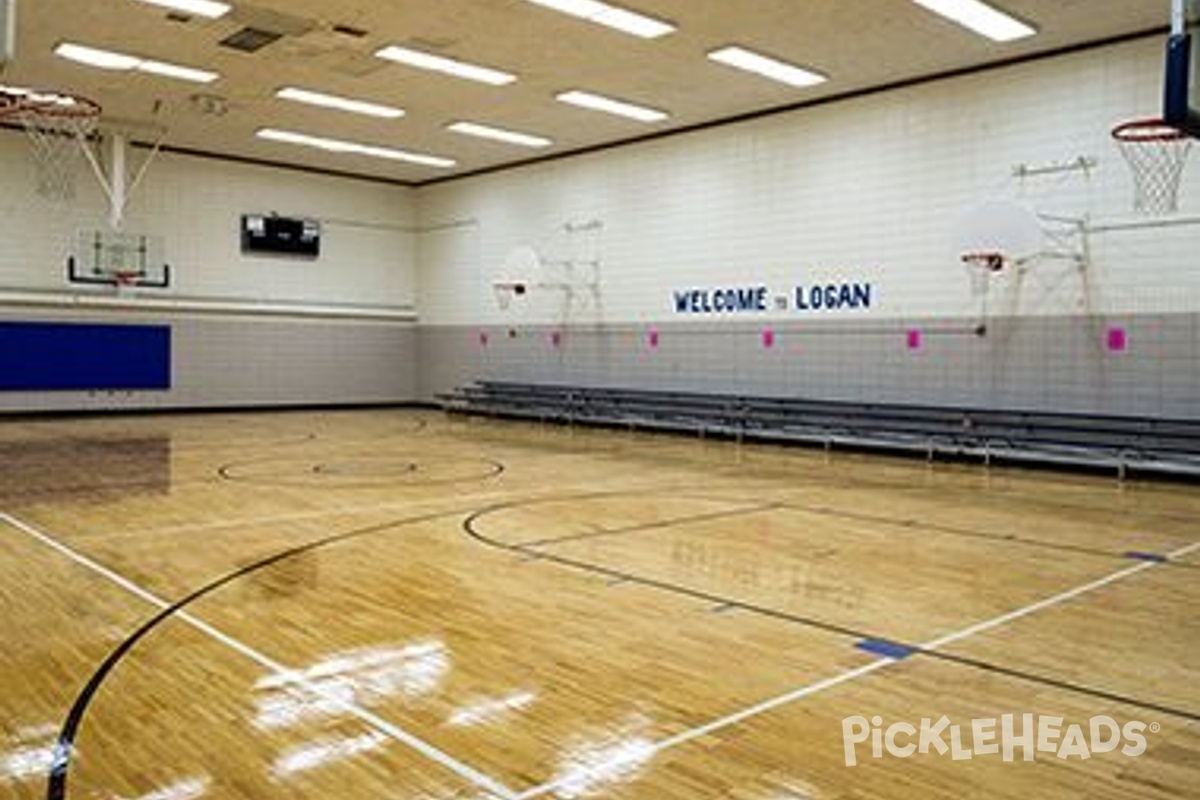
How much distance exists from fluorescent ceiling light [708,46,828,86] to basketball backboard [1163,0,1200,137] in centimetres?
710

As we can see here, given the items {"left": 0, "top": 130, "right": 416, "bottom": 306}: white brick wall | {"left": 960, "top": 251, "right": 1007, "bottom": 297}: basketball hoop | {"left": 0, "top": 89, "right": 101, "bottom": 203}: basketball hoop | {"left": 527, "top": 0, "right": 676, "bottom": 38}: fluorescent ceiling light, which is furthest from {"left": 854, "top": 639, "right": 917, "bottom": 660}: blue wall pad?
{"left": 0, "top": 130, "right": 416, "bottom": 306}: white brick wall

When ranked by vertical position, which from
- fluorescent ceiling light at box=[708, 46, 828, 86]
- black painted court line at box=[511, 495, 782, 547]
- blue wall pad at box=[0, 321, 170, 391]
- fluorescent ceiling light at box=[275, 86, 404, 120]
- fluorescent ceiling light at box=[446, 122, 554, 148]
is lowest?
black painted court line at box=[511, 495, 782, 547]

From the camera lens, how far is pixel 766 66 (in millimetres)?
11250

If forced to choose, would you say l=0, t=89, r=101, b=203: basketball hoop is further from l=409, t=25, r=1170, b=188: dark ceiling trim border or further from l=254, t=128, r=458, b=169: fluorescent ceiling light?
l=409, t=25, r=1170, b=188: dark ceiling trim border

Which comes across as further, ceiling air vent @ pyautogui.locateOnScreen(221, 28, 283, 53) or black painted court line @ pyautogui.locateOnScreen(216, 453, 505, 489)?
ceiling air vent @ pyautogui.locateOnScreen(221, 28, 283, 53)

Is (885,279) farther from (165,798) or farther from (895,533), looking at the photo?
(165,798)

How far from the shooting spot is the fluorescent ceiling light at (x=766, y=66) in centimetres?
1080

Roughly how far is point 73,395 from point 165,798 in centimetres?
1489

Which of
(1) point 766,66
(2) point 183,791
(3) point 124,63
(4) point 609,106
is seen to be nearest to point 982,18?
(1) point 766,66

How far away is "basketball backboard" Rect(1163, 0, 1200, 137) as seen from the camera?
369cm

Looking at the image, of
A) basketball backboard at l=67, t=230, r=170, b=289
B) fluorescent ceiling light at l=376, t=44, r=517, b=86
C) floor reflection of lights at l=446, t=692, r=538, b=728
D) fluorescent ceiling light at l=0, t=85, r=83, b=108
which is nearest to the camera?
floor reflection of lights at l=446, t=692, r=538, b=728

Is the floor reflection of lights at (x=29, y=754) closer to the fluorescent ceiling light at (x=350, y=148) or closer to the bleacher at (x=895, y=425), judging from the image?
the bleacher at (x=895, y=425)

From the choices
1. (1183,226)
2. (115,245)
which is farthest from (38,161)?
(1183,226)

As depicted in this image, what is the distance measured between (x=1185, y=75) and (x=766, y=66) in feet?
26.1
